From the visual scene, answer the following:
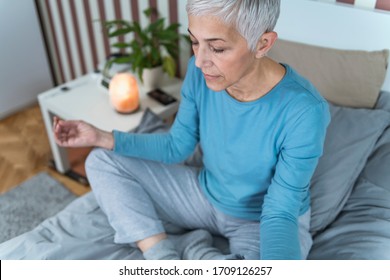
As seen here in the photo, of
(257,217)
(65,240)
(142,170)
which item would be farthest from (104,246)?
(257,217)

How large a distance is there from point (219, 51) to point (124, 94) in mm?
807

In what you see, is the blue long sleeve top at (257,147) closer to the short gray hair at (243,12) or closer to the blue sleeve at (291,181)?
the blue sleeve at (291,181)

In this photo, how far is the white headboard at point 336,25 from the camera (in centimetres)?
100

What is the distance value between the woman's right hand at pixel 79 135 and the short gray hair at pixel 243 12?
1.50ft

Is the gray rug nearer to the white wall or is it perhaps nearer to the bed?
the white wall

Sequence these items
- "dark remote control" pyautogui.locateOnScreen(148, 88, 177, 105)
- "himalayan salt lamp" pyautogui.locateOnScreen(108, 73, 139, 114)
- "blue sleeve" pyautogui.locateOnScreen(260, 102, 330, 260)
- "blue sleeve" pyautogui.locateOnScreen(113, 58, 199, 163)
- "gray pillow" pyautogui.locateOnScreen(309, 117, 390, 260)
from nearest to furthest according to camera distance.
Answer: "blue sleeve" pyautogui.locateOnScreen(260, 102, 330, 260) → "gray pillow" pyautogui.locateOnScreen(309, 117, 390, 260) → "blue sleeve" pyautogui.locateOnScreen(113, 58, 199, 163) → "himalayan salt lamp" pyautogui.locateOnScreen(108, 73, 139, 114) → "dark remote control" pyautogui.locateOnScreen(148, 88, 177, 105)

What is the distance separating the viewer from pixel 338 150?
110cm

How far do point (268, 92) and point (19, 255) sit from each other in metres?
0.69

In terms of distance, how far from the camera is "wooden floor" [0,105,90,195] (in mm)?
1788

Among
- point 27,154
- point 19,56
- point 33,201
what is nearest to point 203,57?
point 19,56

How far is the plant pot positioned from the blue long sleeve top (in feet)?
1.95

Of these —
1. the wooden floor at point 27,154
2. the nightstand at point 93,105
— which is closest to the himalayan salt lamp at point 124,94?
the nightstand at point 93,105

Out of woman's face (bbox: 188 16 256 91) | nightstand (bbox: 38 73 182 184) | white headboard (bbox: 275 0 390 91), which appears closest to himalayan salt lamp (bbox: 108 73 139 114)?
nightstand (bbox: 38 73 182 184)
